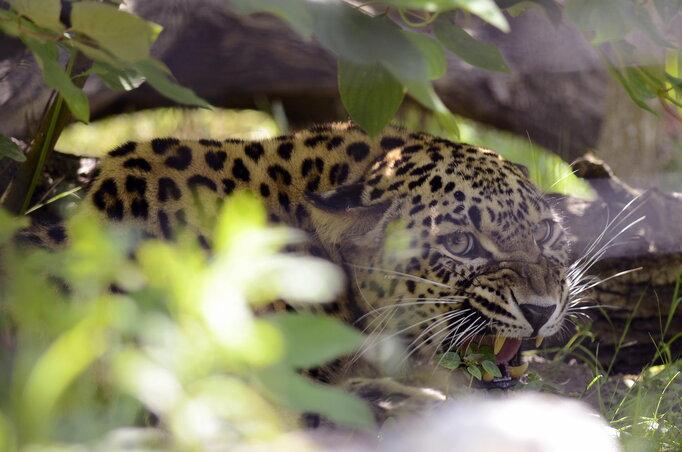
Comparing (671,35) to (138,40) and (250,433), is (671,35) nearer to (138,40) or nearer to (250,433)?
(138,40)

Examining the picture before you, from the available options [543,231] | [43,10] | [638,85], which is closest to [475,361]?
[543,231]

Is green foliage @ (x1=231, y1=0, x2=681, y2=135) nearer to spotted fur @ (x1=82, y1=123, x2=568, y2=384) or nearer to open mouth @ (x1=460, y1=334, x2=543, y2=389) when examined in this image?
spotted fur @ (x1=82, y1=123, x2=568, y2=384)

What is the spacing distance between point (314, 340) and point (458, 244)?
1283 mm

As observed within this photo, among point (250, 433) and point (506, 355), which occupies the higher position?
point (250, 433)

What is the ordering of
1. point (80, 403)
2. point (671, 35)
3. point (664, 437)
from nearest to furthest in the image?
point (80, 403) → point (664, 437) → point (671, 35)

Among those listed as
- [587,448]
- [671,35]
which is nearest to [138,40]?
[587,448]

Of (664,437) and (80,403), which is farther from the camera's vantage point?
(664,437)

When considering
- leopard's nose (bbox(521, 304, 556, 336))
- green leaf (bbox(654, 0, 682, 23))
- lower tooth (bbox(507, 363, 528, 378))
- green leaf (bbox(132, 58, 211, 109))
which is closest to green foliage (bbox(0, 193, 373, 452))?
green leaf (bbox(132, 58, 211, 109))

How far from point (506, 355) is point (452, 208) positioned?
38 centimetres

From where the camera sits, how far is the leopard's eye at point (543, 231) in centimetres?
201

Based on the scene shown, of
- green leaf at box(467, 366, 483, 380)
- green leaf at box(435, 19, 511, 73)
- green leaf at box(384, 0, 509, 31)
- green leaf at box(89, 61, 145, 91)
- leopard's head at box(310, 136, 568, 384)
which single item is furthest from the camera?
leopard's head at box(310, 136, 568, 384)

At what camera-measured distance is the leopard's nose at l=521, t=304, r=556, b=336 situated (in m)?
1.83

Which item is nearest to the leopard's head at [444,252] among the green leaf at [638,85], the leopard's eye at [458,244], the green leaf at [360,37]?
the leopard's eye at [458,244]

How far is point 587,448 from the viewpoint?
888mm
